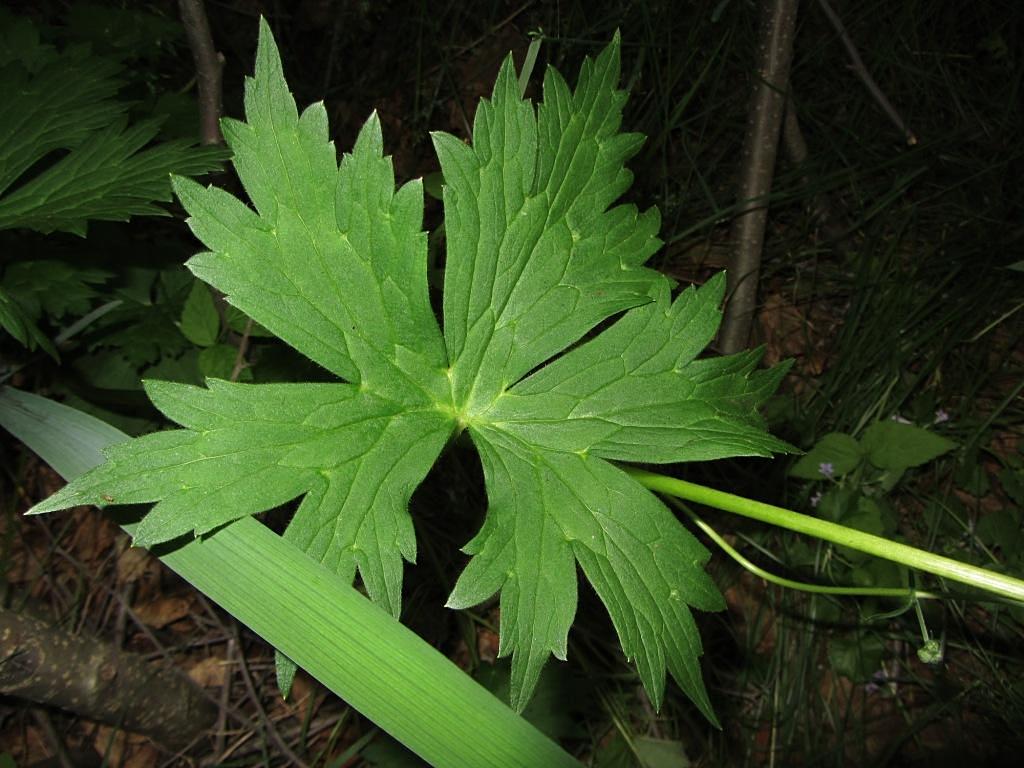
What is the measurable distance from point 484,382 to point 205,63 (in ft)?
4.02

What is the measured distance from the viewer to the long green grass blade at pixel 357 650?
126 cm

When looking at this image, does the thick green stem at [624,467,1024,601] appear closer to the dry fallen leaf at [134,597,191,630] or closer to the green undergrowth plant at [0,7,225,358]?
the green undergrowth plant at [0,7,225,358]

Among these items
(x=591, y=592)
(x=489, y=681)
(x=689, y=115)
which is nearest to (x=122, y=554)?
(x=489, y=681)

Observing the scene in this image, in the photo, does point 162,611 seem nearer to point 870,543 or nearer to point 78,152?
point 78,152

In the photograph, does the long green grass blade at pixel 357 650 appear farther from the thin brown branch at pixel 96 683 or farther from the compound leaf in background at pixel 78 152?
the compound leaf in background at pixel 78 152

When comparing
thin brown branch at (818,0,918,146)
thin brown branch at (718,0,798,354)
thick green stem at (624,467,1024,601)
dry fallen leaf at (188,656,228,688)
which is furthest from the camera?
thin brown branch at (818,0,918,146)

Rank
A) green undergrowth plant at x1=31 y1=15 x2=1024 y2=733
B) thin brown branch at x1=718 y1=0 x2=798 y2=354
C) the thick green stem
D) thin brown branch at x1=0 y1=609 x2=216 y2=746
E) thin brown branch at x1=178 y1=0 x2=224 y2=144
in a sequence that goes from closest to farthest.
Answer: the thick green stem, green undergrowth plant at x1=31 y1=15 x2=1024 y2=733, thin brown branch at x1=0 y1=609 x2=216 y2=746, thin brown branch at x1=178 y1=0 x2=224 y2=144, thin brown branch at x1=718 y1=0 x2=798 y2=354

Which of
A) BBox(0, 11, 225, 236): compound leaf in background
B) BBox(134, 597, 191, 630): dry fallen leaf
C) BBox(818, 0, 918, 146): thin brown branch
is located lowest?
BBox(134, 597, 191, 630): dry fallen leaf

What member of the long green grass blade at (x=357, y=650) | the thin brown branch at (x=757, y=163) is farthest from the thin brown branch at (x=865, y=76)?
the long green grass blade at (x=357, y=650)

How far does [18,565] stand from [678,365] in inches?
89.2

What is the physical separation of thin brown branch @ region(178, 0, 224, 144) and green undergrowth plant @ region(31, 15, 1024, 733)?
72 cm

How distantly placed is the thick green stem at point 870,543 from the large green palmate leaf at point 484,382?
0.30 feet

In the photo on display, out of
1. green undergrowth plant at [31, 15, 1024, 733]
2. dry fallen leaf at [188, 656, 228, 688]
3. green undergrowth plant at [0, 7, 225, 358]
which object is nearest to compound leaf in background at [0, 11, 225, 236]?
green undergrowth plant at [0, 7, 225, 358]

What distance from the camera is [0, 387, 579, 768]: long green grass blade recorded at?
1.26m
